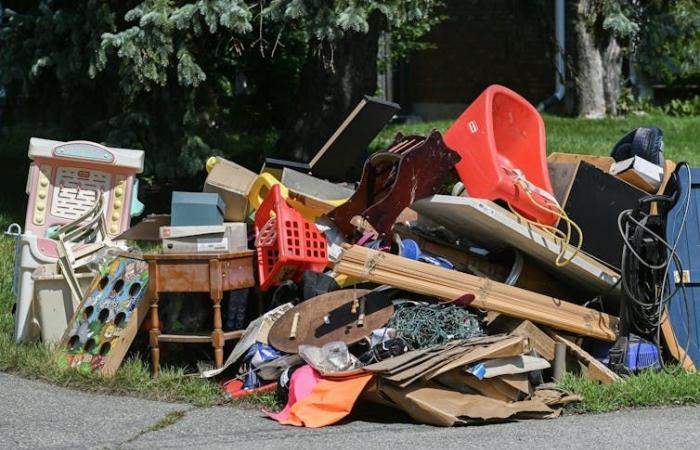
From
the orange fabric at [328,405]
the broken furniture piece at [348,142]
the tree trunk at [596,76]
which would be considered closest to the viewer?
A: the orange fabric at [328,405]

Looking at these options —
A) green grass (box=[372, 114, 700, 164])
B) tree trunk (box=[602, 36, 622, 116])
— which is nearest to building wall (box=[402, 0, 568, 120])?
tree trunk (box=[602, 36, 622, 116])

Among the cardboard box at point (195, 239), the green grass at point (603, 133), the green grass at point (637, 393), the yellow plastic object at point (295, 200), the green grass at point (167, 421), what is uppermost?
the yellow plastic object at point (295, 200)

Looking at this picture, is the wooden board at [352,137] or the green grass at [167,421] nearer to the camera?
the green grass at [167,421]

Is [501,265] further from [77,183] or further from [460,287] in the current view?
[77,183]

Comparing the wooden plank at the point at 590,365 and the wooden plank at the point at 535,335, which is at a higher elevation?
the wooden plank at the point at 535,335

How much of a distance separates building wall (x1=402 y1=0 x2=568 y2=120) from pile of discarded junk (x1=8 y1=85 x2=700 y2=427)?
36.1 ft

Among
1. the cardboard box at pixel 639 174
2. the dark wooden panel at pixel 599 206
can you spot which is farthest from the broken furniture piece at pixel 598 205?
the cardboard box at pixel 639 174

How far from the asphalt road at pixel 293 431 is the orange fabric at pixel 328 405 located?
6cm

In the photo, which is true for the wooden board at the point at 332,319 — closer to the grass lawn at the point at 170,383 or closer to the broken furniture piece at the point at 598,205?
the grass lawn at the point at 170,383

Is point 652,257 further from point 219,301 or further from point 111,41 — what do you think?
point 111,41

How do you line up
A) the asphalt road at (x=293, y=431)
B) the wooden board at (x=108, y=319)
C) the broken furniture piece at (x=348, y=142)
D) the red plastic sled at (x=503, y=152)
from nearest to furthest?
the asphalt road at (x=293, y=431) < the wooden board at (x=108, y=319) < the red plastic sled at (x=503, y=152) < the broken furniture piece at (x=348, y=142)

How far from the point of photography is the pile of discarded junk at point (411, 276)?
5832mm

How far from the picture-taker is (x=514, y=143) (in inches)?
304

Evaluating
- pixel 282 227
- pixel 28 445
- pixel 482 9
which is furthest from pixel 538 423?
pixel 482 9
